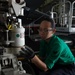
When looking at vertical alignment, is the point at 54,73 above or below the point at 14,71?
below

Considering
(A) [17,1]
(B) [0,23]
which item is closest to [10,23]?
(B) [0,23]

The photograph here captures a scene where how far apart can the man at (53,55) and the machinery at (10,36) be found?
0.20 m

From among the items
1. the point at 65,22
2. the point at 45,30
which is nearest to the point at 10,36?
the point at 45,30

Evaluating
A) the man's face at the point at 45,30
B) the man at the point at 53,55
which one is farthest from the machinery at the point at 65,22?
the man's face at the point at 45,30

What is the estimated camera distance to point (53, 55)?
1.74m

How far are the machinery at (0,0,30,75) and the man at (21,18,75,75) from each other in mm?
197

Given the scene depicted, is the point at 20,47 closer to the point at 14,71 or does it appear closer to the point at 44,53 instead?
the point at 14,71

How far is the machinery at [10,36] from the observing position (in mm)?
1467

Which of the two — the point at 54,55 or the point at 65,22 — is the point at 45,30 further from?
the point at 65,22

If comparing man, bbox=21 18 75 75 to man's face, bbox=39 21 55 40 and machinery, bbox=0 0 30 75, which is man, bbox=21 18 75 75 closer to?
man's face, bbox=39 21 55 40

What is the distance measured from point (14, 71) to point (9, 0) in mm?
594

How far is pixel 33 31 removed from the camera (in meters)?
3.48

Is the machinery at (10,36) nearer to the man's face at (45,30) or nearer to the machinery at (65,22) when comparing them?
the man's face at (45,30)

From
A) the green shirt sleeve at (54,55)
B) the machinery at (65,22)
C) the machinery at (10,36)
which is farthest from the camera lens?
the machinery at (65,22)
